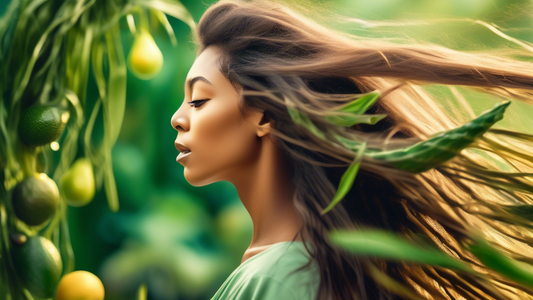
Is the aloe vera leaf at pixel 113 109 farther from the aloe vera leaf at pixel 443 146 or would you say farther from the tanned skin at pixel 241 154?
the aloe vera leaf at pixel 443 146

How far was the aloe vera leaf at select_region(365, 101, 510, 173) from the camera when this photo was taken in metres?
0.38

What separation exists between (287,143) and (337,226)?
0.10 metres

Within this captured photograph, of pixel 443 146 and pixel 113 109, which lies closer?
pixel 443 146

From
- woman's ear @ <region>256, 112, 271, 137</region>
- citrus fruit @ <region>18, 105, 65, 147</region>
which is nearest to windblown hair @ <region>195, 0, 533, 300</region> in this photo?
woman's ear @ <region>256, 112, 271, 137</region>

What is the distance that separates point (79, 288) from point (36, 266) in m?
0.07

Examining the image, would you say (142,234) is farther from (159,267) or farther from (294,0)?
(294,0)

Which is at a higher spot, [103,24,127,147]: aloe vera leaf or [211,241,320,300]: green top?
[103,24,127,147]: aloe vera leaf

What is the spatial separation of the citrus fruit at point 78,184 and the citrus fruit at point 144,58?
171 mm

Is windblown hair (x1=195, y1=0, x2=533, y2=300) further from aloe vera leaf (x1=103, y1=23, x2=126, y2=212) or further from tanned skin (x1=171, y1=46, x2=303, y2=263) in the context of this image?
aloe vera leaf (x1=103, y1=23, x2=126, y2=212)

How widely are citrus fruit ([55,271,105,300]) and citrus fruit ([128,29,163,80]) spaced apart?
12.9 inches

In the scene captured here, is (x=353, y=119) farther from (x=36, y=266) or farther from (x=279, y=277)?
(x=36, y=266)

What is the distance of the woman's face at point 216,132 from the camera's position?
0.60 metres

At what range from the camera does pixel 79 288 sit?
76 centimetres

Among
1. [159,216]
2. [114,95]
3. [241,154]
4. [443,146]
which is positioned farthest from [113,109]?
[443,146]
